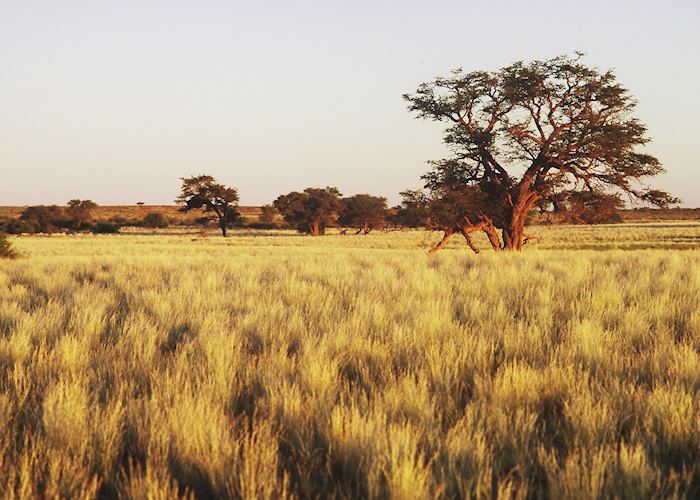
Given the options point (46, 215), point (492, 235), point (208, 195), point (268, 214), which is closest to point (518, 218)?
point (492, 235)

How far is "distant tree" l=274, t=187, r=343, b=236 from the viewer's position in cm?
8019

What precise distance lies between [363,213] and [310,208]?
10.8m

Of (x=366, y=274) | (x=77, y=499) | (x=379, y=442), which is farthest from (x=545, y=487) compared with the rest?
(x=366, y=274)

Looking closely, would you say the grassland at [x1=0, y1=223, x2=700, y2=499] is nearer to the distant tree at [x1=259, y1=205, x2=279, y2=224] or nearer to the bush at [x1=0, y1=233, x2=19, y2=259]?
the bush at [x1=0, y1=233, x2=19, y2=259]

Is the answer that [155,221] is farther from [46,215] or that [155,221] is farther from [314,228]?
[314,228]

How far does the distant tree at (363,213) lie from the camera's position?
87.6m

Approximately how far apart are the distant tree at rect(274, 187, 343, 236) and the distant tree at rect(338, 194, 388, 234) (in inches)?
136

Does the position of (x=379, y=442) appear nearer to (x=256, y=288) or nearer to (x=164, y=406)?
(x=164, y=406)

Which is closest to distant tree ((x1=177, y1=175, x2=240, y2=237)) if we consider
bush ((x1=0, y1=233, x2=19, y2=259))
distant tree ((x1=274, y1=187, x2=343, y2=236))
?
distant tree ((x1=274, y1=187, x2=343, y2=236))

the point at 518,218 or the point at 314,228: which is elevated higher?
the point at 518,218

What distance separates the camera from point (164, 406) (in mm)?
3285

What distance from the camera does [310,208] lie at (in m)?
81.6

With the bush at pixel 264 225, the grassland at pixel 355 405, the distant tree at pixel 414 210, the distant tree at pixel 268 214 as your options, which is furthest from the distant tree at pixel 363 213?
the grassland at pixel 355 405

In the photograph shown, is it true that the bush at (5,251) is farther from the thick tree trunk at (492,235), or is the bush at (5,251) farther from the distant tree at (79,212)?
the distant tree at (79,212)
